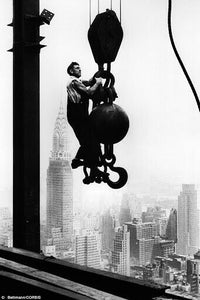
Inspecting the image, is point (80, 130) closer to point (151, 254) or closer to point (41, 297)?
point (41, 297)

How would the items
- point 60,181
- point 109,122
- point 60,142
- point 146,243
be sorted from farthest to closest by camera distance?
point 146,243 → point 60,181 → point 60,142 → point 109,122

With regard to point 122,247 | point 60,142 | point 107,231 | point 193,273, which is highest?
point 60,142

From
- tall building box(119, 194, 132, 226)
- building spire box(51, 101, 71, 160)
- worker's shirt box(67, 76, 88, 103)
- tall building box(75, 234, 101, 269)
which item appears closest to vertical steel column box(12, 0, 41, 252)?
worker's shirt box(67, 76, 88, 103)

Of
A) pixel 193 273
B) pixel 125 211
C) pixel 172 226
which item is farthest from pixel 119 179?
pixel 172 226

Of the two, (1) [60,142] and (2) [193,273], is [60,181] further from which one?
(2) [193,273]

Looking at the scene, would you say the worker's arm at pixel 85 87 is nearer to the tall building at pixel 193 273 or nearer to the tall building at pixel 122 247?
the tall building at pixel 193 273

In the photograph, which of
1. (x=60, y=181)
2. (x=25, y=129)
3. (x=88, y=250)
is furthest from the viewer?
(x=88, y=250)

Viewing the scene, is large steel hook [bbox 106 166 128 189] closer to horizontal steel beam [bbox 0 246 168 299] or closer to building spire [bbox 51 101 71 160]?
horizontal steel beam [bbox 0 246 168 299]
